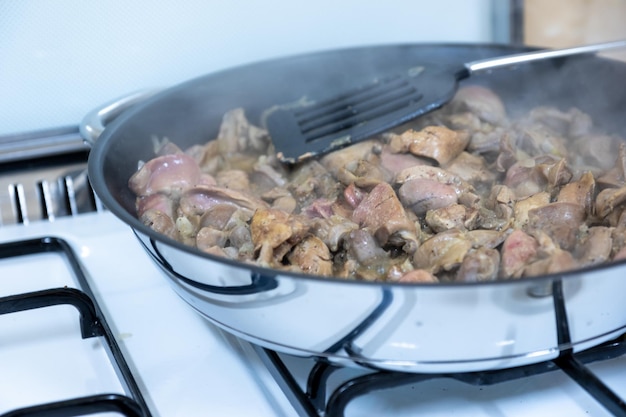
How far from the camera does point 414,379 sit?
783 millimetres

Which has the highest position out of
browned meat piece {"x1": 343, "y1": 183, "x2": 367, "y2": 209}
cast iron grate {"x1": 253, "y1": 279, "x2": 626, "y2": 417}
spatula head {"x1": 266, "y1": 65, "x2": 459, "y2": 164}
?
spatula head {"x1": 266, "y1": 65, "x2": 459, "y2": 164}

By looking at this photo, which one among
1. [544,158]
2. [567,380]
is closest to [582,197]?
[544,158]

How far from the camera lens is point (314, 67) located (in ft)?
4.48

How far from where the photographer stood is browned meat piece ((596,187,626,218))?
3.06ft

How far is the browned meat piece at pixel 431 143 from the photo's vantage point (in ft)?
3.76

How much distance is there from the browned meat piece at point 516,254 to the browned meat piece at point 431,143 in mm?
318

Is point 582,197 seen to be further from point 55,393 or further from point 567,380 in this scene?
point 55,393

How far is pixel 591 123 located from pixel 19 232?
1.00 meters

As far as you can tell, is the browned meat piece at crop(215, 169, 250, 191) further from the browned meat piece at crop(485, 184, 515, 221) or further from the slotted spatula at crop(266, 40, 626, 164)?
the browned meat piece at crop(485, 184, 515, 221)

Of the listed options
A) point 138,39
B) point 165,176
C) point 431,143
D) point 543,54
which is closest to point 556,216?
point 431,143

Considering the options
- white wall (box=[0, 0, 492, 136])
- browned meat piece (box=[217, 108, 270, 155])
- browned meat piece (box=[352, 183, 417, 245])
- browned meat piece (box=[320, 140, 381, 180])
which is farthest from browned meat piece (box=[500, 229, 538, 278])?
white wall (box=[0, 0, 492, 136])

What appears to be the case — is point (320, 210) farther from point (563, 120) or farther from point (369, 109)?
point (563, 120)

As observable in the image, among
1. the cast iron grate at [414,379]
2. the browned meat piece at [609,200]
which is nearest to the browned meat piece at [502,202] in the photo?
the browned meat piece at [609,200]

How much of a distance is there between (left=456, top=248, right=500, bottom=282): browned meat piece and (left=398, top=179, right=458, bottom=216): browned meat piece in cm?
20
